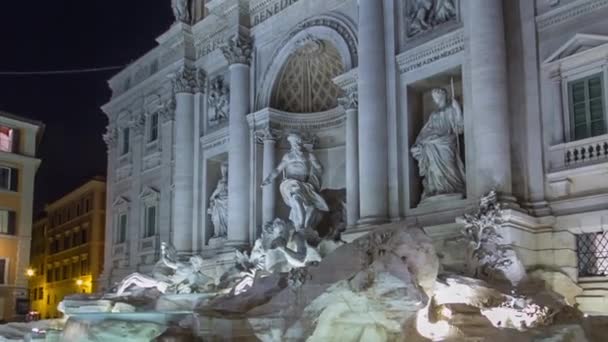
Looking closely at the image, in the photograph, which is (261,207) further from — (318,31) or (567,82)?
(567,82)

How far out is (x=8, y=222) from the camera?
41.4m

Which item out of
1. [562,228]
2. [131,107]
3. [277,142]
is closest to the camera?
[562,228]

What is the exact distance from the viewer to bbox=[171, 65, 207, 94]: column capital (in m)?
28.8

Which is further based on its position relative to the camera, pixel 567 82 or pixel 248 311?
pixel 567 82

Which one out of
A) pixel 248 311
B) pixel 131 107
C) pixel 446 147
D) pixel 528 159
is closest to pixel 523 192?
pixel 528 159

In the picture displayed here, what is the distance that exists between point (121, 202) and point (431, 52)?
57.5 ft

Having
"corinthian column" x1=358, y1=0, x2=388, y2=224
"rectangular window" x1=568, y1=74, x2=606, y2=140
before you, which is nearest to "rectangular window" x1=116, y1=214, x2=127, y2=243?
"corinthian column" x1=358, y1=0, x2=388, y2=224

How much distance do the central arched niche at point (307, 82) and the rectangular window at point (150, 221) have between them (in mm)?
8221

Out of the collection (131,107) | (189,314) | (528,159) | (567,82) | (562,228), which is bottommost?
(189,314)

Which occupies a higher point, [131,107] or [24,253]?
[131,107]

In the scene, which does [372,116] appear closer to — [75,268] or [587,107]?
[587,107]

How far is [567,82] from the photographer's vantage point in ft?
57.5

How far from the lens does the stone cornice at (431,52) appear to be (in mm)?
19281

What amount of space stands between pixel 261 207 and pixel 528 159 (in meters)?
10.1
